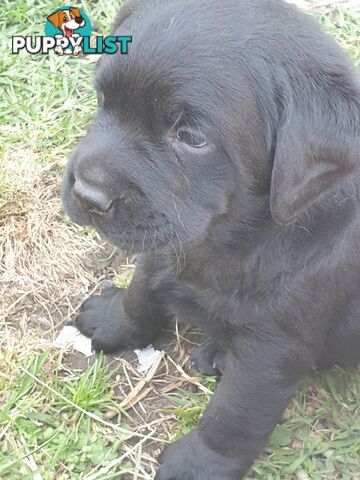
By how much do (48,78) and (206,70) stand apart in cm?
187

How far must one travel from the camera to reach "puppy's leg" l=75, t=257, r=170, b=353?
8.37 feet

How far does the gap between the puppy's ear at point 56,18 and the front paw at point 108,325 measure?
1.49 m

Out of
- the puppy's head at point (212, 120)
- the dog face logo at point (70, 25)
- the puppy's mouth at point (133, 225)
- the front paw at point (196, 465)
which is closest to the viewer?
the puppy's head at point (212, 120)

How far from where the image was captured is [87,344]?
2697mm

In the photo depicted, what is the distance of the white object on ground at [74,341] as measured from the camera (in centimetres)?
268

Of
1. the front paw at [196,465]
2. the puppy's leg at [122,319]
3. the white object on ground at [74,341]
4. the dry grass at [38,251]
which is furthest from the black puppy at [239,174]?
the dry grass at [38,251]

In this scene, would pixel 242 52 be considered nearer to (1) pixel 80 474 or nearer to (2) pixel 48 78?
(1) pixel 80 474

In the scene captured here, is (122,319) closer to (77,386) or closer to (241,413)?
(77,386)

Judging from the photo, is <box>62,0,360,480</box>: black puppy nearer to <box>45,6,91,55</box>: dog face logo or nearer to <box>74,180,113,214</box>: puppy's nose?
<box>74,180,113,214</box>: puppy's nose

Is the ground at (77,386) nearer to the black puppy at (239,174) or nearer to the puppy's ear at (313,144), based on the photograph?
the black puppy at (239,174)

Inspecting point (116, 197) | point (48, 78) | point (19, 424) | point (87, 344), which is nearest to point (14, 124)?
point (48, 78)

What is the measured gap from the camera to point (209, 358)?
8.54ft

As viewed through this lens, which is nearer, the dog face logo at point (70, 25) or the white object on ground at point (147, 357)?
the white object on ground at point (147, 357)

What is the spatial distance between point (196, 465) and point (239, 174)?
1.03 metres
